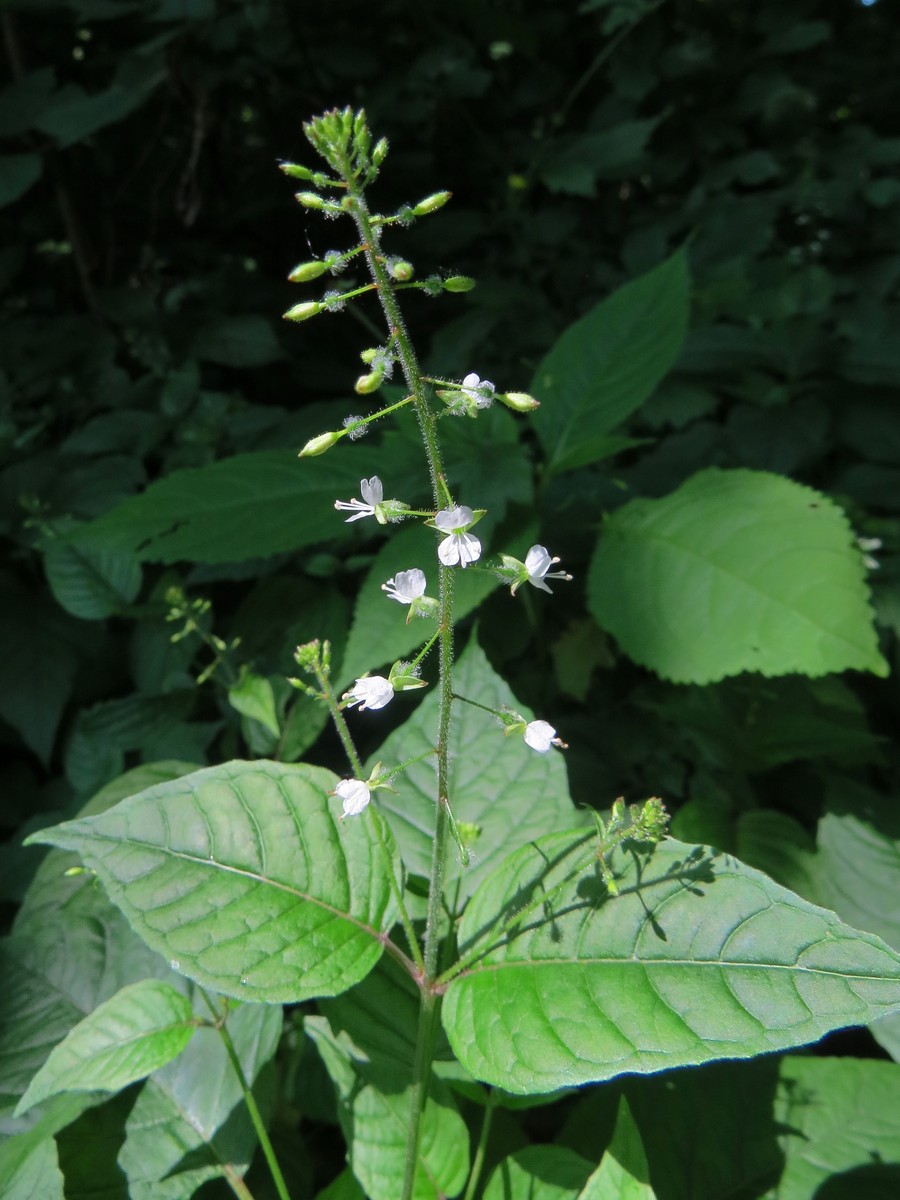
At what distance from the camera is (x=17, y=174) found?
2742 mm

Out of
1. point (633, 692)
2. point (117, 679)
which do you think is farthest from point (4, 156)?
point (633, 692)

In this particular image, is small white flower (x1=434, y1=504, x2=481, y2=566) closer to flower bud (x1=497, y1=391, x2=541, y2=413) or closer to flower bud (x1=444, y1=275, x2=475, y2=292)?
flower bud (x1=497, y1=391, x2=541, y2=413)

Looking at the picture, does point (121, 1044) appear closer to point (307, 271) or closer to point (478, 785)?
point (478, 785)

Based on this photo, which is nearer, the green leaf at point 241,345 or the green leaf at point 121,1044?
the green leaf at point 121,1044

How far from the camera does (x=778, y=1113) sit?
1.49 metres

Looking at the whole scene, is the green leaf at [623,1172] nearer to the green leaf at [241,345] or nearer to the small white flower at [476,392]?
the small white flower at [476,392]

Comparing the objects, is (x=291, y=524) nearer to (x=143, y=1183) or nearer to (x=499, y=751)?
(x=499, y=751)

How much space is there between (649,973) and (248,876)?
538 mm

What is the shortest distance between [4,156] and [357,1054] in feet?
9.52

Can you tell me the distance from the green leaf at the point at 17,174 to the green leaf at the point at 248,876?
231 centimetres

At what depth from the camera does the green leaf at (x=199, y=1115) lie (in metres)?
1.33

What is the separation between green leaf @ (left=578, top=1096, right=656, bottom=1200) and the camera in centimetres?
111

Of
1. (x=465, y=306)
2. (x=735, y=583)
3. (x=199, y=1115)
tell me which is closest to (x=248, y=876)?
(x=199, y=1115)

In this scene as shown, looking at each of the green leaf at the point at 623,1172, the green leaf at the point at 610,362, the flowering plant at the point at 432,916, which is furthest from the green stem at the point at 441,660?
the green leaf at the point at 610,362
